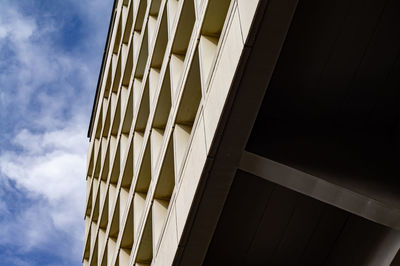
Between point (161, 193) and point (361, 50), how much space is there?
5.40 m

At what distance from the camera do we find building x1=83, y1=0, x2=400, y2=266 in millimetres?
8148

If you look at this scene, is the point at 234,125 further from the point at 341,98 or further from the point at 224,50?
the point at 341,98

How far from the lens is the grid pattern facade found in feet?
31.7

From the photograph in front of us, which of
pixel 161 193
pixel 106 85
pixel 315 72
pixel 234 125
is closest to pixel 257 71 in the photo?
pixel 234 125

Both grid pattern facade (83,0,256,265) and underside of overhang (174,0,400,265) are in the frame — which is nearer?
underside of overhang (174,0,400,265)

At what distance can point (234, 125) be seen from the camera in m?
8.13

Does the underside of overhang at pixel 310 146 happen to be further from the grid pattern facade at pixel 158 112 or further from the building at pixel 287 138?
the grid pattern facade at pixel 158 112

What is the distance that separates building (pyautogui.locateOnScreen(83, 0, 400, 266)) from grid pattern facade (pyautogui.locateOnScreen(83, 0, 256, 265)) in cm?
6

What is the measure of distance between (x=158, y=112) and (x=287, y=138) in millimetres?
5078

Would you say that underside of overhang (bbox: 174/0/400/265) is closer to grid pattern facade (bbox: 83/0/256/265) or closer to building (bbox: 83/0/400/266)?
building (bbox: 83/0/400/266)

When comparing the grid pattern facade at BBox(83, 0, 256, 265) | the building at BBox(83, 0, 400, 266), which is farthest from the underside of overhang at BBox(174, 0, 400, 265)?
the grid pattern facade at BBox(83, 0, 256, 265)

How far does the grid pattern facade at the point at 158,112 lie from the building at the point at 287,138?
0.06 meters

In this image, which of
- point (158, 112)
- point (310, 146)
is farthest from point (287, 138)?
point (158, 112)

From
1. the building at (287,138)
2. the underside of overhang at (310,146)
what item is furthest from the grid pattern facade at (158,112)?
the underside of overhang at (310,146)
